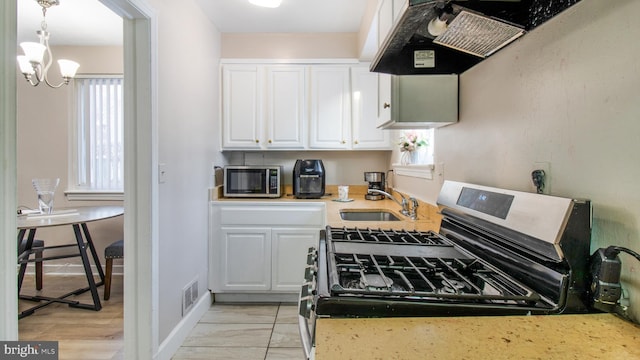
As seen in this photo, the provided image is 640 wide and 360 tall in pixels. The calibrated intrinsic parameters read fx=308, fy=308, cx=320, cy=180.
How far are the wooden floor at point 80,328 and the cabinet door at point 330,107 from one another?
207cm

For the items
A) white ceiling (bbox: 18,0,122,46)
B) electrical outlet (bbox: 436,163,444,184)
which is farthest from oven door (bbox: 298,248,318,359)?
white ceiling (bbox: 18,0,122,46)

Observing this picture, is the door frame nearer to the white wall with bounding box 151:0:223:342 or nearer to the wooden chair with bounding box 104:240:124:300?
the white wall with bounding box 151:0:223:342

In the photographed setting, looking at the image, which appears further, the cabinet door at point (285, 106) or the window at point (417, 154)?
the cabinet door at point (285, 106)

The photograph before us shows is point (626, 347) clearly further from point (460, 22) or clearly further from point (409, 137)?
point (409, 137)

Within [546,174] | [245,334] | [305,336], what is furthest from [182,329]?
[546,174]

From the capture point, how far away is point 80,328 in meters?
2.22

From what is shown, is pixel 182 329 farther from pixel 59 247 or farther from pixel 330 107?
pixel 330 107

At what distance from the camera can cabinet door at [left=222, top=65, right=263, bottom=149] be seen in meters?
2.76

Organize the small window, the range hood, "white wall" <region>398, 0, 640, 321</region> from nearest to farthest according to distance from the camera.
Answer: "white wall" <region>398, 0, 640, 321</region>, the range hood, the small window

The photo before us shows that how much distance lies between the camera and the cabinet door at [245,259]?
2582mm

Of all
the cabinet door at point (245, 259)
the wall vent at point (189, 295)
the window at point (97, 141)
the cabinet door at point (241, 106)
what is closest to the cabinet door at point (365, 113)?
the cabinet door at point (241, 106)

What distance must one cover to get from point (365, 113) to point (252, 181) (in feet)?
3.93

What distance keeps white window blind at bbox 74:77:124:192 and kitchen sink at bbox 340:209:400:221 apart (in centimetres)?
→ 251

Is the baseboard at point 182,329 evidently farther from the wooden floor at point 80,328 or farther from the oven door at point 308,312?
the oven door at point 308,312
